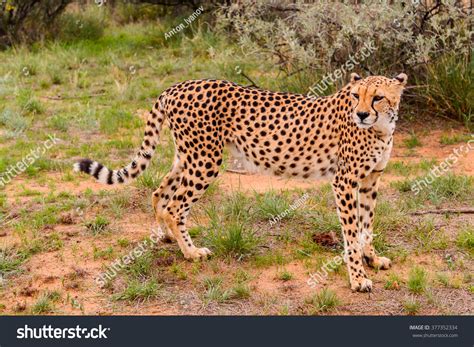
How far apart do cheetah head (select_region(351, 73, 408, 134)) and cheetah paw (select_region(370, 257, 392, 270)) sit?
2.84ft

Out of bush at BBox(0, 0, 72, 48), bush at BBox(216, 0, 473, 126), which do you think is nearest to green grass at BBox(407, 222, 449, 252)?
bush at BBox(216, 0, 473, 126)

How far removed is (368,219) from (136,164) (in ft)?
4.78

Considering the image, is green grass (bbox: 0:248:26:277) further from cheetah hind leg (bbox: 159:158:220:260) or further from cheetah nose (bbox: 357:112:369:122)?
cheetah nose (bbox: 357:112:369:122)

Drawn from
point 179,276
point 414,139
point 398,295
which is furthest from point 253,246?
point 414,139

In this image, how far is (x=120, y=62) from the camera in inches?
388

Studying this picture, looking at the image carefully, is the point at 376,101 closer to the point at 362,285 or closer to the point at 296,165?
the point at 296,165

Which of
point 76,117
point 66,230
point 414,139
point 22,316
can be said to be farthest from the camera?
point 76,117

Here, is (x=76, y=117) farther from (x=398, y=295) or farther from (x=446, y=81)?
(x=398, y=295)

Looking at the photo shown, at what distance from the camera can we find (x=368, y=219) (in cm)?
475

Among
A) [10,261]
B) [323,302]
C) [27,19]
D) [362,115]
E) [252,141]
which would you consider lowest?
[10,261]

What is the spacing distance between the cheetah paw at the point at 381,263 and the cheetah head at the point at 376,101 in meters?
0.87

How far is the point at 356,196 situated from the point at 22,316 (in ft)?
6.45

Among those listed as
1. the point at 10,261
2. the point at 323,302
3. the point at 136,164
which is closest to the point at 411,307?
the point at 323,302

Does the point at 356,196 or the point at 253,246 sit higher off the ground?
the point at 356,196
